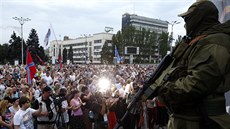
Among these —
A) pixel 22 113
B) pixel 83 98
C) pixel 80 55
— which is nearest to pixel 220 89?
pixel 22 113

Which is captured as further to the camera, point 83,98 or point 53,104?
point 83,98

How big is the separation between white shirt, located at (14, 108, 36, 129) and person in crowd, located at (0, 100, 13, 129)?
387mm

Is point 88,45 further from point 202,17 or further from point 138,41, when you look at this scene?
point 202,17

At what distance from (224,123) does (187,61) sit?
0.62 m

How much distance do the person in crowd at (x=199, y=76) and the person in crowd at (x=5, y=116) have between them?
4.97 metres

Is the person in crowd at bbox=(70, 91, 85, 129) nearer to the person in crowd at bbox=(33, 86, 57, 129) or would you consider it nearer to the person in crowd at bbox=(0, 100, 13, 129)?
the person in crowd at bbox=(33, 86, 57, 129)

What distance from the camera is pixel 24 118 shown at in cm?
609

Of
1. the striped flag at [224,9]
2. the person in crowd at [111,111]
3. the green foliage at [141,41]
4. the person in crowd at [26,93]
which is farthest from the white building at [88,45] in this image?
the striped flag at [224,9]

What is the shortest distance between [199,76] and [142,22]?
472 feet

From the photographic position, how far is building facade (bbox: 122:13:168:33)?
138m

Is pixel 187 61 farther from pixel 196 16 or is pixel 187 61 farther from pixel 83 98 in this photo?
pixel 83 98

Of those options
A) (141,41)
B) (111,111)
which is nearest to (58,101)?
(111,111)

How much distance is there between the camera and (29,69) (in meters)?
13.0

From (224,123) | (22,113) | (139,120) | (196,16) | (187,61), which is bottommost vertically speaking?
(139,120)
